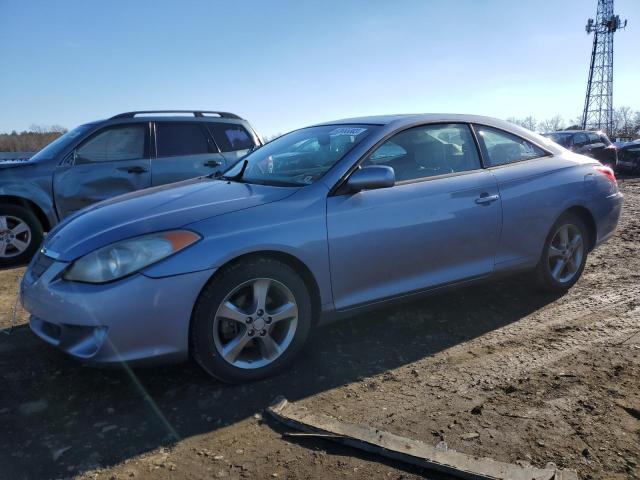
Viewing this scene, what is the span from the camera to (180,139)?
6.92 m

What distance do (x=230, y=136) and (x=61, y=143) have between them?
7.07 ft

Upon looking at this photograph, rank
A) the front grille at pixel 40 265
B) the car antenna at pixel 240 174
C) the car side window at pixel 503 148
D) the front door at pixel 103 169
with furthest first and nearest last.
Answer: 1. the front door at pixel 103 169
2. the car side window at pixel 503 148
3. the car antenna at pixel 240 174
4. the front grille at pixel 40 265

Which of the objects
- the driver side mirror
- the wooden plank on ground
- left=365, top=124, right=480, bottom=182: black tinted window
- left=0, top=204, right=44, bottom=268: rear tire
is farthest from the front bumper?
left=0, top=204, right=44, bottom=268: rear tire

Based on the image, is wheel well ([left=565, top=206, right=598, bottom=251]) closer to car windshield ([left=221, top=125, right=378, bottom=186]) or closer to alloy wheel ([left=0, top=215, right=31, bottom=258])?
car windshield ([left=221, top=125, right=378, bottom=186])

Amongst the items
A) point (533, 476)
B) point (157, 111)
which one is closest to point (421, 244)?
point (533, 476)

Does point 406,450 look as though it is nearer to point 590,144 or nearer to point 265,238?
point 265,238

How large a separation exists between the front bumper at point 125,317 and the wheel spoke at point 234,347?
9.1 inches

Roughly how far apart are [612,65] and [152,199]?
48.9 metres

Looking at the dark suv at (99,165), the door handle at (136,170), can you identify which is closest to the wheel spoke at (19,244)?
the dark suv at (99,165)

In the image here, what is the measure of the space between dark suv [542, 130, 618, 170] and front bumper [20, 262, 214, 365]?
1597cm

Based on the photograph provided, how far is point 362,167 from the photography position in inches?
137

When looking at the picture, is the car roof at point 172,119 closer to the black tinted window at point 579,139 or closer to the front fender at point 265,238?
the front fender at point 265,238

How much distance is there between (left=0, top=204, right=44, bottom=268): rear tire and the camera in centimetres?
589

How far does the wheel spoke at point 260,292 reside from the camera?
118 inches
